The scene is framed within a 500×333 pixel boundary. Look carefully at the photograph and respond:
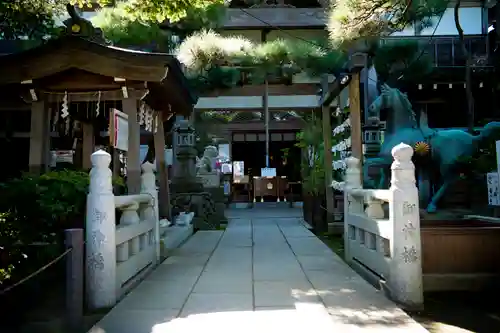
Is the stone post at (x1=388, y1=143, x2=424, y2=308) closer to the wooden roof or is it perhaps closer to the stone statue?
the wooden roof

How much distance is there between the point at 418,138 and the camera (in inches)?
466

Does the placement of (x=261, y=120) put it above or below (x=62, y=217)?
above

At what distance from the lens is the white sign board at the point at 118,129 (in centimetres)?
574

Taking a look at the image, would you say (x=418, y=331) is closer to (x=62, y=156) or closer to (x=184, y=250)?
(x=184, y=250)

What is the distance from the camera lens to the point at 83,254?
440 centimetres

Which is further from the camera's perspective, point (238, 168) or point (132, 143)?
point (238, 168)

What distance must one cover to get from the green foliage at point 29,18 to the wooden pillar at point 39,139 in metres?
1.89

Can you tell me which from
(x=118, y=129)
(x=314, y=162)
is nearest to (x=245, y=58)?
(x=314, y=162)

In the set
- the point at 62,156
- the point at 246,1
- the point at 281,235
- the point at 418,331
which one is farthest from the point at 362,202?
the point at 246,1

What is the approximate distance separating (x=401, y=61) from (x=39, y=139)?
13.1 meters

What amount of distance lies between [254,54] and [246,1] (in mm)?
5619

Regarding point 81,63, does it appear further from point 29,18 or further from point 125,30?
point 125,30

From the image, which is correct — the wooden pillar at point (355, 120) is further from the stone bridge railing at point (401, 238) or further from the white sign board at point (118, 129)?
the white sign board at point (118, 129)

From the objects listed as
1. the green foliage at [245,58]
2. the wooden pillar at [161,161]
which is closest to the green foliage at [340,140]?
the green foliage at [245,58]
